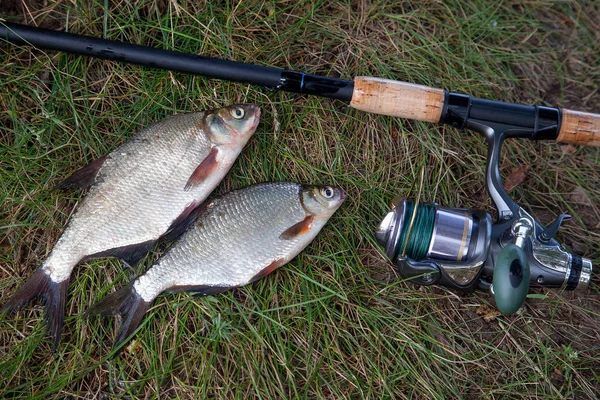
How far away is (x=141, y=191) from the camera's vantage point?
249cm

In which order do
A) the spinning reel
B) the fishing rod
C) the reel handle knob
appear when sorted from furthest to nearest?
the fishing rod, the spinning reel, the reel handle knob

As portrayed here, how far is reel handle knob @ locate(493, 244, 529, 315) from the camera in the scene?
7.04 feet

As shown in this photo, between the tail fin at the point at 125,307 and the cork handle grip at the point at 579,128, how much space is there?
2.18 meters

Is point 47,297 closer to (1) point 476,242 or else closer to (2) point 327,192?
(2) point 327,192

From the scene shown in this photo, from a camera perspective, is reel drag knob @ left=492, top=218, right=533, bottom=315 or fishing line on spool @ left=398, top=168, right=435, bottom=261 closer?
reel drag knob @ left=492, top=218, right=533, bottom=315

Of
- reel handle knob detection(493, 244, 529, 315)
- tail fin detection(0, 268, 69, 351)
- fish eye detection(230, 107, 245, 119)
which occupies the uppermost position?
fish eye detection(230, 107, 245, 119)

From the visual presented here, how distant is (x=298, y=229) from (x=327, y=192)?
0.23 m

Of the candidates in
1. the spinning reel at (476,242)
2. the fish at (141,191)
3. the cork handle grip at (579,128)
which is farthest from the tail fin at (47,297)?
the cork handle grip at (579,128)

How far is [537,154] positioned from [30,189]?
9.19 ft

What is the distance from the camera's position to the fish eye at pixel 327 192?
2.57 metres

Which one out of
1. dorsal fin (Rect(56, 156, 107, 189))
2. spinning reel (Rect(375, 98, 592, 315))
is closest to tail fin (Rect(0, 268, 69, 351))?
dorsal fin (Rect(56, 156, 107, 189))

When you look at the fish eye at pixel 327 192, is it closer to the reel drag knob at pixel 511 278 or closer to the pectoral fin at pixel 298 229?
the pectoral fin at pixel 298 229

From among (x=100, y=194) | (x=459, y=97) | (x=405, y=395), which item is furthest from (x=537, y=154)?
(x=100, y=194)

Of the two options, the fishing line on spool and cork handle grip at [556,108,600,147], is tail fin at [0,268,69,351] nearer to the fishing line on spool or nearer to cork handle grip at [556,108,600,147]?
the fishing line on spool
